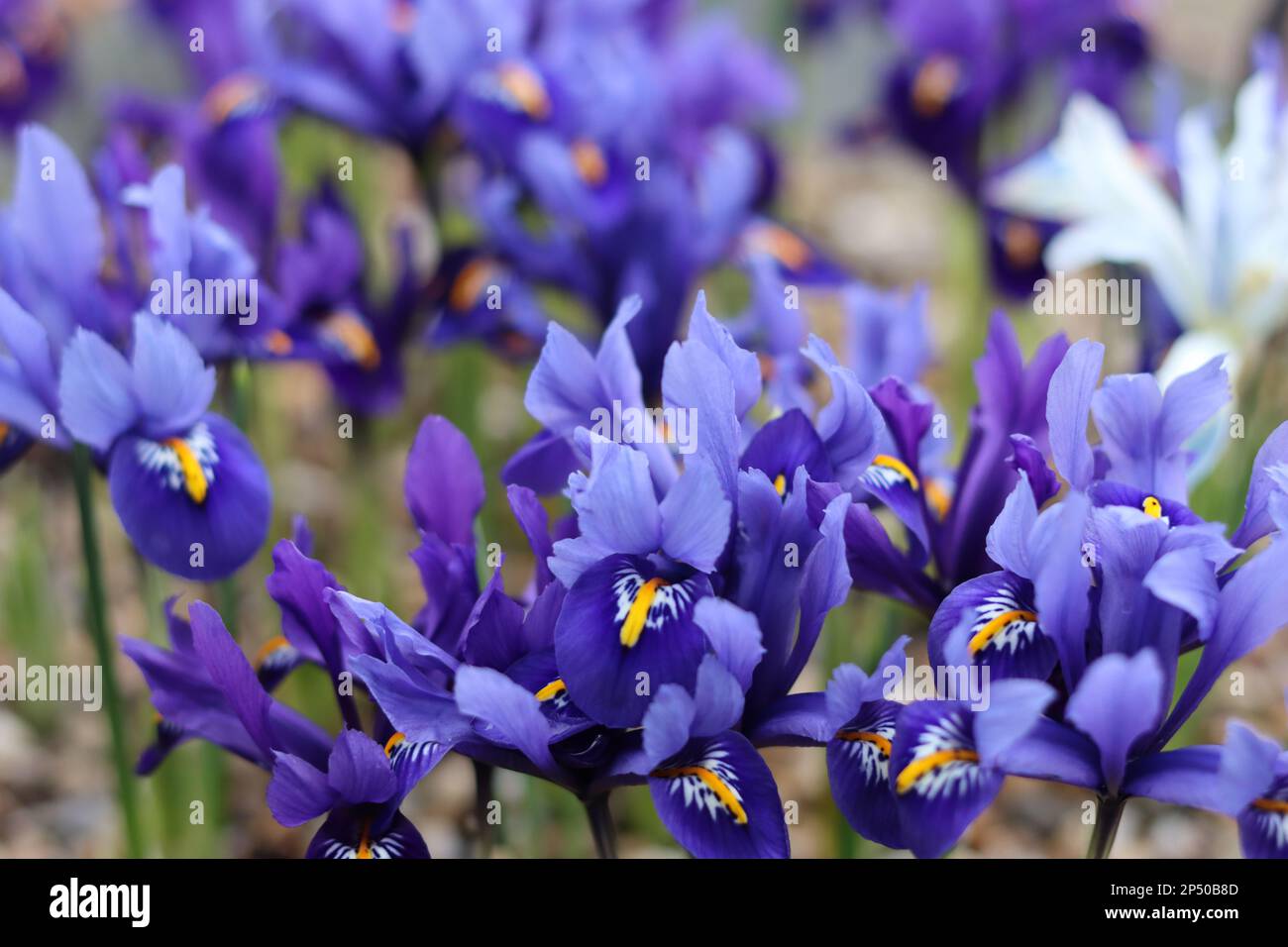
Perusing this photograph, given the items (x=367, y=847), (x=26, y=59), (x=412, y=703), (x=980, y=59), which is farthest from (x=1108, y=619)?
(x=26, y=59)

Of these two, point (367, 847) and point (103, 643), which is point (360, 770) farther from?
point (103, 643)

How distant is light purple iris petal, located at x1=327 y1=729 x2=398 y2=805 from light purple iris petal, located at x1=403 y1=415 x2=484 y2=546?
0.36m

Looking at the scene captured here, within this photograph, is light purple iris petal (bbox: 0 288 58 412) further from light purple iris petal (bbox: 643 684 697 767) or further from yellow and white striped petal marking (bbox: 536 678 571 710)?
light purple iris petal (bbox: 643 684 697 767)

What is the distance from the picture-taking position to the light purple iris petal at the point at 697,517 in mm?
1602

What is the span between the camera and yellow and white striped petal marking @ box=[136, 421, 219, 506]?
204cm

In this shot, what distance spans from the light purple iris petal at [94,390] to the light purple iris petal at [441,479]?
48 cm

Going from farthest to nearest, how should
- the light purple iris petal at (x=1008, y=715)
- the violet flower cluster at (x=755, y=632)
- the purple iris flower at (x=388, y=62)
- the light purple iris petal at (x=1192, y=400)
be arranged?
the purple iris flower at (x=388, y=62)
the light purple iris petal at (x=1192, y=400)
the violet flower cluster at (x=755, y=632)
the light purple iris petal at (x=1008, y=715)

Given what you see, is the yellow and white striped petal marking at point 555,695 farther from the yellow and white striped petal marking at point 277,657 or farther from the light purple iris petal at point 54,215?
the light purple iris petal at point 54,215

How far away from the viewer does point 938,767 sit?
1527 millimetres

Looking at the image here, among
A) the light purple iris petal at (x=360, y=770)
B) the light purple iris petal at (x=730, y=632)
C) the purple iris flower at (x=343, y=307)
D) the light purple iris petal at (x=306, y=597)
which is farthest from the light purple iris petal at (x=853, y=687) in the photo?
the purple iris flower at (x=343, y=307)

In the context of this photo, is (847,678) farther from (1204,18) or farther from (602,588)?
(1204,18)

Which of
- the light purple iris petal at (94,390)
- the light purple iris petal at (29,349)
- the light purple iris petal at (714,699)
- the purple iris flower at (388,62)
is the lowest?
the light purple iris petal at (714,699)

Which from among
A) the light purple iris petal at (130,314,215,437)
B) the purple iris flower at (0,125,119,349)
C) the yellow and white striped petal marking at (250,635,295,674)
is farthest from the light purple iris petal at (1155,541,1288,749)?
the purple iris flower at (0,125,119,349)
